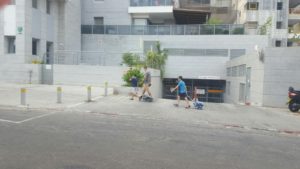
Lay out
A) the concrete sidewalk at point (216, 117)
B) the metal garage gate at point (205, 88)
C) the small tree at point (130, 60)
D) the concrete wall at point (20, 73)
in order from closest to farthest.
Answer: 1. the concrete sidewalk at point (216, 117)
2. the concrete wall at point (20, 73)
3. the small tree at point (130, 60)
4. the metal garage gate at point (205, 88)

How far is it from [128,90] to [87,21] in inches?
853

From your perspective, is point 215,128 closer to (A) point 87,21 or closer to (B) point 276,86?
(B) point 276,86

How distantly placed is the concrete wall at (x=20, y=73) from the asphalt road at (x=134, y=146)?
572 inches

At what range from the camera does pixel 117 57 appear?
29.2 meters

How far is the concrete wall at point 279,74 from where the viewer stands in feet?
52.4

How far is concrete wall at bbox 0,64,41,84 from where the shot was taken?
23734mm

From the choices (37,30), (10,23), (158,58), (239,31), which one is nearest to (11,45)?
(10,23)

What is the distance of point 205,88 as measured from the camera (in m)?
34.9

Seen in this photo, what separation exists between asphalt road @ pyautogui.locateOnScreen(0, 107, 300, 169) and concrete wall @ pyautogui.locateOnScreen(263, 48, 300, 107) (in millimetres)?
7377

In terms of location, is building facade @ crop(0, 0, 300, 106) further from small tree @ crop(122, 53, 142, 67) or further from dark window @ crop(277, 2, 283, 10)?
small tree @ crop(122, 53, 142, 67)

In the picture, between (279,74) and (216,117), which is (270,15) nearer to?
(279,74)

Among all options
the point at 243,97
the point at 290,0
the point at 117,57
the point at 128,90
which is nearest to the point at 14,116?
the point at 128,90

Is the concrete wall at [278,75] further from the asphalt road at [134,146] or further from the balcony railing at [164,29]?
the balcony railing at [164,29]

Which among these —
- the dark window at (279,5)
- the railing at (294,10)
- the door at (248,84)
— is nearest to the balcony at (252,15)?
the dark window at (279,5)
